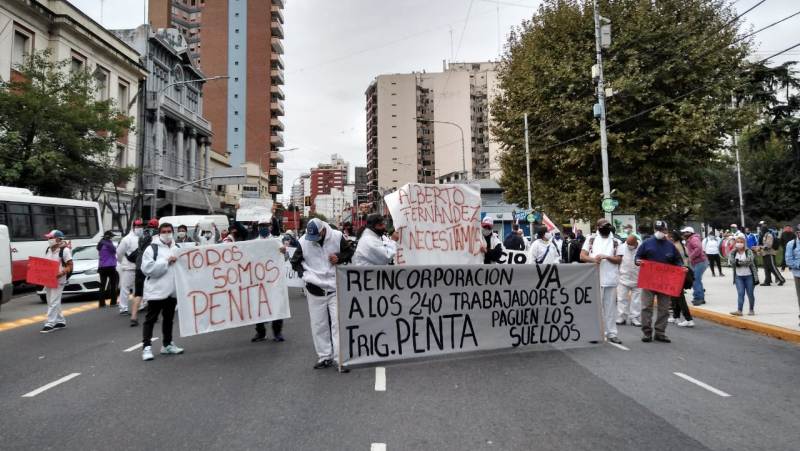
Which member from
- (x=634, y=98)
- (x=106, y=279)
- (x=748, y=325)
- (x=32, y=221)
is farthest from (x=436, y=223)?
(x=634, y=98)

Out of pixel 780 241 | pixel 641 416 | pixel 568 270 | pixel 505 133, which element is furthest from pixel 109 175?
pixel 780 241

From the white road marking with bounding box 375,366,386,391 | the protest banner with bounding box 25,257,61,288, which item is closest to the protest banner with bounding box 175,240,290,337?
the white road marking with bounding box 375,366,386,391

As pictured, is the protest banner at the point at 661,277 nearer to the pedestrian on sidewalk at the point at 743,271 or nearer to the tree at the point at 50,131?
the pedestrian on sidewalk at the point at 743,271

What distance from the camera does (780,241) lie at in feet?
69.7

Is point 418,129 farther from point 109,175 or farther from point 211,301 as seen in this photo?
point 211,301

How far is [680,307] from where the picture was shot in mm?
9969

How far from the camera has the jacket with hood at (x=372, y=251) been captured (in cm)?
669

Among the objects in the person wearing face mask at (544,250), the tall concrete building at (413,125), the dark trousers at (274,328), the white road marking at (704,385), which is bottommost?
the white road marking at (704,385)

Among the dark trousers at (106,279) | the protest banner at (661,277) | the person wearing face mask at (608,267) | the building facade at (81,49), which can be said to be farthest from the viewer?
the building facade at (81,49)

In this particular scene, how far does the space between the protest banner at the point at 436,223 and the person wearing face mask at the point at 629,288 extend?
2630mm

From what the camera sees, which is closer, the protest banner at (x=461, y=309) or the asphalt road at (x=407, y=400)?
the asphalt road at (x=407, y=400)

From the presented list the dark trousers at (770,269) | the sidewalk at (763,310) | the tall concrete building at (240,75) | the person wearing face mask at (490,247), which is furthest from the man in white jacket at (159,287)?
the tall concrete building at (240,75)

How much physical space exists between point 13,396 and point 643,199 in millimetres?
22470

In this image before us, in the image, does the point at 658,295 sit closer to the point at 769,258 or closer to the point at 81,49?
the point at 769,258
